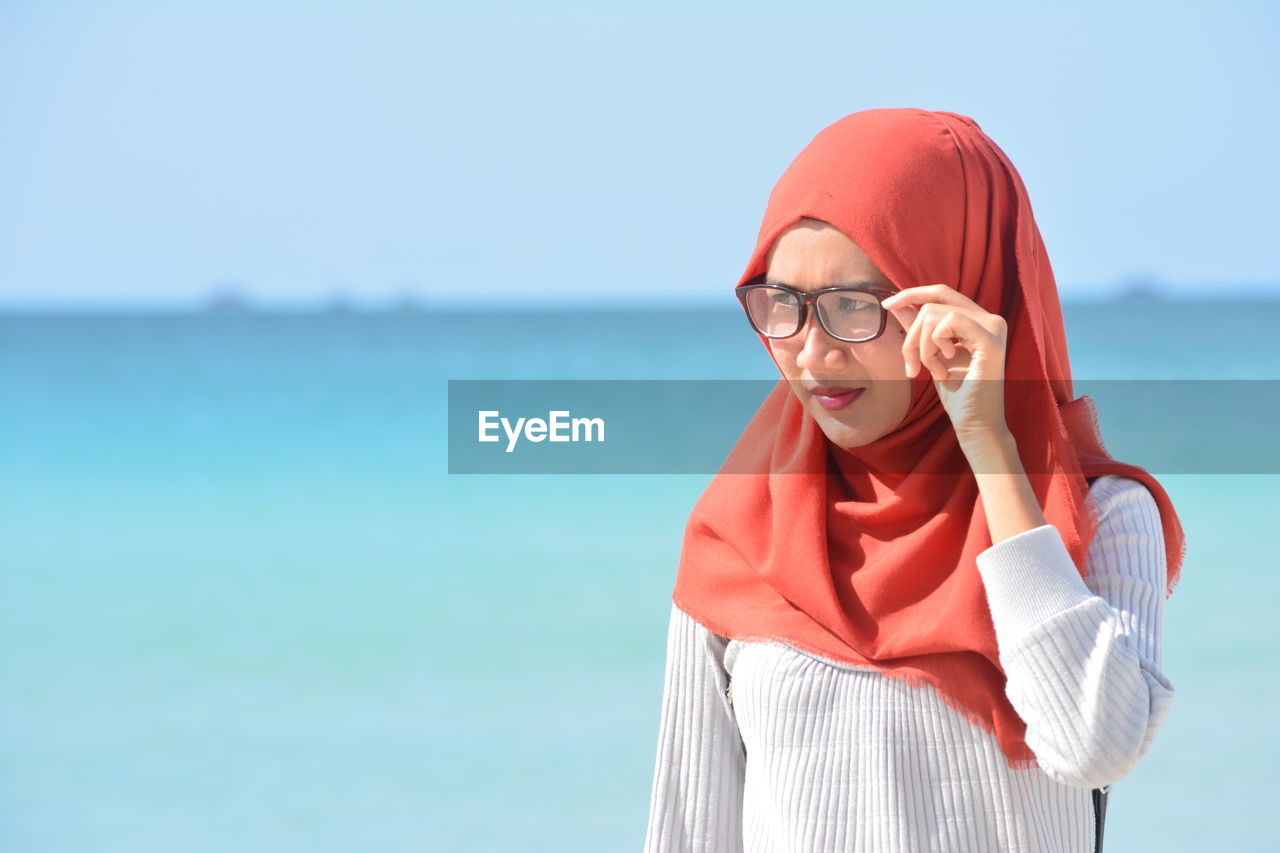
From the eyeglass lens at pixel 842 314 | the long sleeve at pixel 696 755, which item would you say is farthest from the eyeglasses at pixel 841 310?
the long sleeve at pixel 696 755

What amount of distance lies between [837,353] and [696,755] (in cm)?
49

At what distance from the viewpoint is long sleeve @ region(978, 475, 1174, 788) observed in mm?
1201

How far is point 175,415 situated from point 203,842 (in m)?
14.3

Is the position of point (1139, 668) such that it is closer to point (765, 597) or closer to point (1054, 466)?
point (1054, 466)

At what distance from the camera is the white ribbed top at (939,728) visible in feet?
3.99

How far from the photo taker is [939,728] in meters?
1.35

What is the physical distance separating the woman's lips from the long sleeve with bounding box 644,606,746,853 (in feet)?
1.01

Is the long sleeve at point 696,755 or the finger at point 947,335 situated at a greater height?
the finger at point 947,335

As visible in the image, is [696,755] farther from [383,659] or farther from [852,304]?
[383,659]
